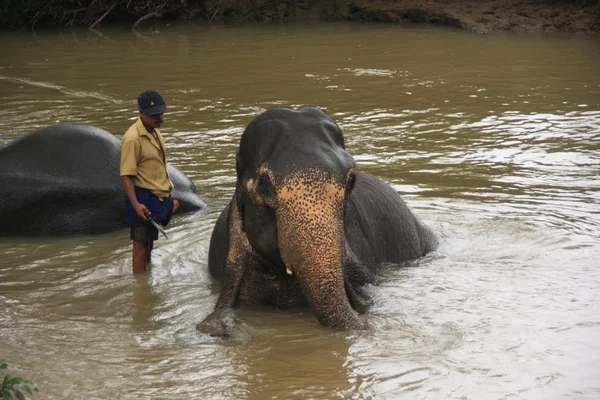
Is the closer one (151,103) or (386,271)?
(151,103)

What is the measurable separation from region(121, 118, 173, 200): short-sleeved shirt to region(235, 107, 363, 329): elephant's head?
117cm

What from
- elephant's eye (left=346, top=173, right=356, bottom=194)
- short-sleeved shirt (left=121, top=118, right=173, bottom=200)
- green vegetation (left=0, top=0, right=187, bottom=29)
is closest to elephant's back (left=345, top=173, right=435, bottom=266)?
elephant's eye (left=346, top=173, right=356, bottom=194)

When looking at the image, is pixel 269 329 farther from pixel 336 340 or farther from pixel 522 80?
pixel 522 80

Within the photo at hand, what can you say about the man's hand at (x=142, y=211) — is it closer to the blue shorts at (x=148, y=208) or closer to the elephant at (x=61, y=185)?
the blue shorts at (x=148, y=208)

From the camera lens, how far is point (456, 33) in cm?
2067

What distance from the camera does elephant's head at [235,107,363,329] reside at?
4.96 m

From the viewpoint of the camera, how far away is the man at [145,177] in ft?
21.7

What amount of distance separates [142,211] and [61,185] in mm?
1878

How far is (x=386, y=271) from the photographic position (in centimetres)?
679

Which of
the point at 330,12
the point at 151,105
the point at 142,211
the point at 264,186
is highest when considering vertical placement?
the point at 151,105

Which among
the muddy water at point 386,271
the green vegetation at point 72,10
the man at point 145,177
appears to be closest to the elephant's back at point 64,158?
the muddy water at point 386,271

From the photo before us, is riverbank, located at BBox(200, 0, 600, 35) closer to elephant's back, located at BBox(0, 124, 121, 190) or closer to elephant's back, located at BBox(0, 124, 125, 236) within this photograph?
elephant's back, located at BBox(0, 124, 121, 190)

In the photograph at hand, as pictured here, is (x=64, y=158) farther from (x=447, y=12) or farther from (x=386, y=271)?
(x=447, y=12)

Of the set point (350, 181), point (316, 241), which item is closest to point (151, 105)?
point (350, 181)
